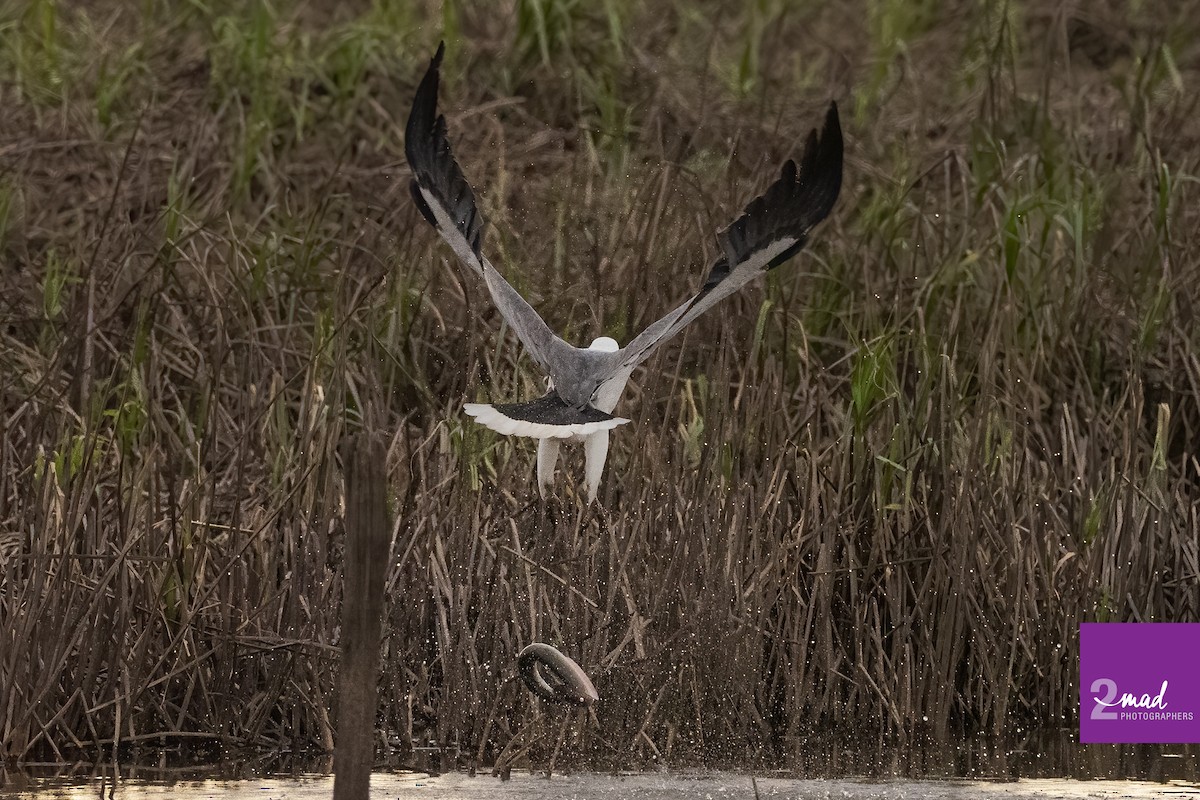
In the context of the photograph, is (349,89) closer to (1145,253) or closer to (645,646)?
(1145,253)

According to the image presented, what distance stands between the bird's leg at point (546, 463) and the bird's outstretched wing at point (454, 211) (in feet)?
0.72

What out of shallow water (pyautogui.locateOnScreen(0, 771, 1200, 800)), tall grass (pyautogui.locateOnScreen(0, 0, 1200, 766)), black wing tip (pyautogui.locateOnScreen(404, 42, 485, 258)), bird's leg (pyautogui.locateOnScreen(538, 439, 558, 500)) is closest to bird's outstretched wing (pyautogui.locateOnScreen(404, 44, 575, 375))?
black wing tip (pyautogui.locateOnScreen(404, 42, 485, 258))

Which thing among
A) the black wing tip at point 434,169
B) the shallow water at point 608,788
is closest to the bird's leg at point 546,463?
the black wing tip at point 434,169

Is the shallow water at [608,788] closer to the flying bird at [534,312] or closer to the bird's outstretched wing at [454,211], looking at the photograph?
the flying bird at [534,312]

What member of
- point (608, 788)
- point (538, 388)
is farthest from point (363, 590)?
point (538, 388)

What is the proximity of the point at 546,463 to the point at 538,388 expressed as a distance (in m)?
0.96

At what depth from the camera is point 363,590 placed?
3699mm

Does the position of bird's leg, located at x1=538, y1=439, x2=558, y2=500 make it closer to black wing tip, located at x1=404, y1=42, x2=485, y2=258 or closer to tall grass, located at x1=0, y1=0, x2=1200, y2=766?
tall grass, located at x1=0, y1=0, x2=1200, y2=766

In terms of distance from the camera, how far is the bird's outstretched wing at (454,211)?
557 centimetres

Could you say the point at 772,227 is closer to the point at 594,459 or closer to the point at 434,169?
the point at 594,459

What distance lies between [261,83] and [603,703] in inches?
180

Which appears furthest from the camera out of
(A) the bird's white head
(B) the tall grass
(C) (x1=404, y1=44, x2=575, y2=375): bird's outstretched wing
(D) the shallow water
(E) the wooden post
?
(A) the bird's white head

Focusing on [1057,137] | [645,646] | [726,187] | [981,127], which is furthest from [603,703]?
[1057,137]

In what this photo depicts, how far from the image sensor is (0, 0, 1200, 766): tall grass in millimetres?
5379
